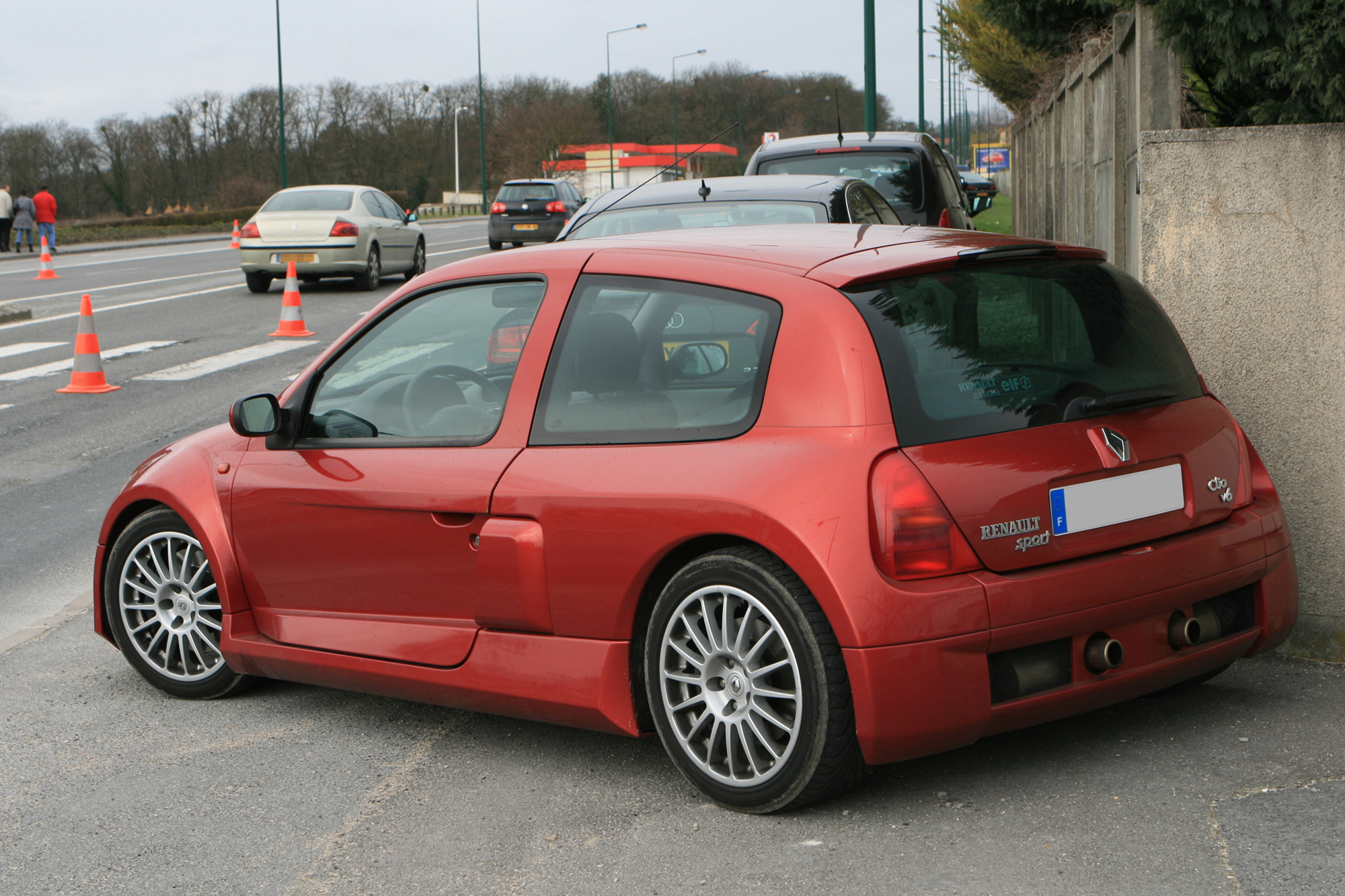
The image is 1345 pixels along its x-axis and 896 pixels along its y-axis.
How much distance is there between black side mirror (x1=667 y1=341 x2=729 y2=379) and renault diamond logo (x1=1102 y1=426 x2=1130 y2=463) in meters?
0.97

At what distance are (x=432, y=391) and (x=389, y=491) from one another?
14.2 inches

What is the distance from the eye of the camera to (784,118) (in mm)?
89750

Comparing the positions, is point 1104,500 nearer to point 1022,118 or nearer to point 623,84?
point 1022,118

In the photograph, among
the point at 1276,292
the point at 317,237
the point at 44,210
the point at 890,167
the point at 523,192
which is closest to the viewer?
the point at 1276,292

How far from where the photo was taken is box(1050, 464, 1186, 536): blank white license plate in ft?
11.0

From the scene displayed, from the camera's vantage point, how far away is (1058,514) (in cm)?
335

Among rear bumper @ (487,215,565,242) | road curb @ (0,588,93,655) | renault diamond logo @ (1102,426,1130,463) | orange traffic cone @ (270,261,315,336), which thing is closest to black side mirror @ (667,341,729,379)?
renault diamond logo @ (1102,426,1130,463)

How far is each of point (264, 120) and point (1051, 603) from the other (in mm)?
81261

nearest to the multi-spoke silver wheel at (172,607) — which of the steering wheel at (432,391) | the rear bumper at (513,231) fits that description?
the steering wheel at (432,391)

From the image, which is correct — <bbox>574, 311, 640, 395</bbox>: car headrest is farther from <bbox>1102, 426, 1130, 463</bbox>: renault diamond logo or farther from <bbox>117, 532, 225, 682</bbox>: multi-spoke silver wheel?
<bbox>117, 532, 225, 682</bbox>: multi-spoke silver wheel

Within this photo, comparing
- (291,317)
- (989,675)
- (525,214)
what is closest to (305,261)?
(291,317)

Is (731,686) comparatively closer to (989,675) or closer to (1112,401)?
(989,675)

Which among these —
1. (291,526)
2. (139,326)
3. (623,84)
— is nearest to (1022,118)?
(139,326)

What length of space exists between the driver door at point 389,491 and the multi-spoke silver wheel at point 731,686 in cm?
68
